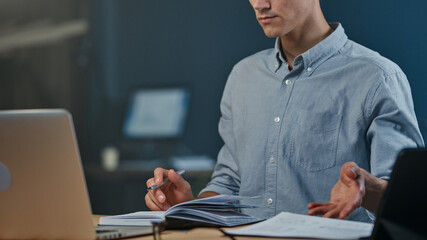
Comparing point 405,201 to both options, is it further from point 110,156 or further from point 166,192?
point 110,156

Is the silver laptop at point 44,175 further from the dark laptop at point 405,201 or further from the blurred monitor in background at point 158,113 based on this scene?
the blurred monitor in background at point 158,113

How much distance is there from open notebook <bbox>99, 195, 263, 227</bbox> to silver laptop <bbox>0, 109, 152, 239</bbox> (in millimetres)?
282

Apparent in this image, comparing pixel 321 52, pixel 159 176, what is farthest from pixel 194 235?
pixel 321 52

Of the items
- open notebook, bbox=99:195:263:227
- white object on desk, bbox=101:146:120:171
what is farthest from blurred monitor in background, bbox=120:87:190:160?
open notebook, bbox=99:195:263:227

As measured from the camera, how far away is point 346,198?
3.93 feet

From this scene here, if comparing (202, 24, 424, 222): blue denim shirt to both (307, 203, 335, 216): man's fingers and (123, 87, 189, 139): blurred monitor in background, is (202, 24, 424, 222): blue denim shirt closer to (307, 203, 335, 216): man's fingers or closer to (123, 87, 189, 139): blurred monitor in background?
(307, 203, 335, 216): man's fingers

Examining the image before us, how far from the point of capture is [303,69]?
1.87 metres

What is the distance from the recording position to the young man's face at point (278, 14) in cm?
Result: 180

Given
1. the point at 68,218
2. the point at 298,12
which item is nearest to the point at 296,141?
the point at 298,12

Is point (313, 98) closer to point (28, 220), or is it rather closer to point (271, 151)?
point (271, 151)

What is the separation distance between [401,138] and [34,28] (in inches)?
156

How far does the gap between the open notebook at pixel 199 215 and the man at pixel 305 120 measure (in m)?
0.15

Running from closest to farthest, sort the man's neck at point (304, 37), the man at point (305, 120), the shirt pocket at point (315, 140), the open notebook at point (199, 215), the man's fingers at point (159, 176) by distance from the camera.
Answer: the open notebook at point (199, 215) → the man's fingers at point (159, 176) → the man at point (305, 120) → the shirt pocket at point (315, 140) → the man's neck at point (304, 37)

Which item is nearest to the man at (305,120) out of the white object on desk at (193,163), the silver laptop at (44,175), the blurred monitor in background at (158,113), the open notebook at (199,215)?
the open notebook at (199,215)
